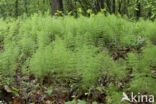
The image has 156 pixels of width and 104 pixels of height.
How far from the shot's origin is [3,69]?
2.69 meters

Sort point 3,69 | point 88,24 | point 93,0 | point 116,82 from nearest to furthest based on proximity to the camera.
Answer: point 116,82 → point 3,69 → point 88,24 → point 93,0

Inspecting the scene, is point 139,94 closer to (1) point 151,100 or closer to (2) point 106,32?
(1) point 151,100

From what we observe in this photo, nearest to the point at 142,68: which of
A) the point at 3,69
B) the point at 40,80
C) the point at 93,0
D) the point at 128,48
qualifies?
the point at 128,48

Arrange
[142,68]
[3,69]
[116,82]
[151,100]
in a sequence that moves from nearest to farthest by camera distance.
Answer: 1. [151,100]
2. [142,68]
3. [116,82]
4. [3,69]

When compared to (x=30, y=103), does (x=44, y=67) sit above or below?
above

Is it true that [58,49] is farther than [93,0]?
No

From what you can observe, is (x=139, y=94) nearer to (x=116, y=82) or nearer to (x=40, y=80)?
(x=116, y=82)

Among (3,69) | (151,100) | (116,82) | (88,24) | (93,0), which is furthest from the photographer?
(93,0)

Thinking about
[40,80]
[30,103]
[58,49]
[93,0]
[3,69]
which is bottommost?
[30,103]

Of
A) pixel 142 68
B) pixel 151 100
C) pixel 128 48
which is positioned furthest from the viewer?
pixel 128 48

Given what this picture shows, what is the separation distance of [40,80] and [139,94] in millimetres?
1507

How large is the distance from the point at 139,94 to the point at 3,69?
2.05 metres

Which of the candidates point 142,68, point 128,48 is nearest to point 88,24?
point 128,48

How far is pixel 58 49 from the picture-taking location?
8.97ft
